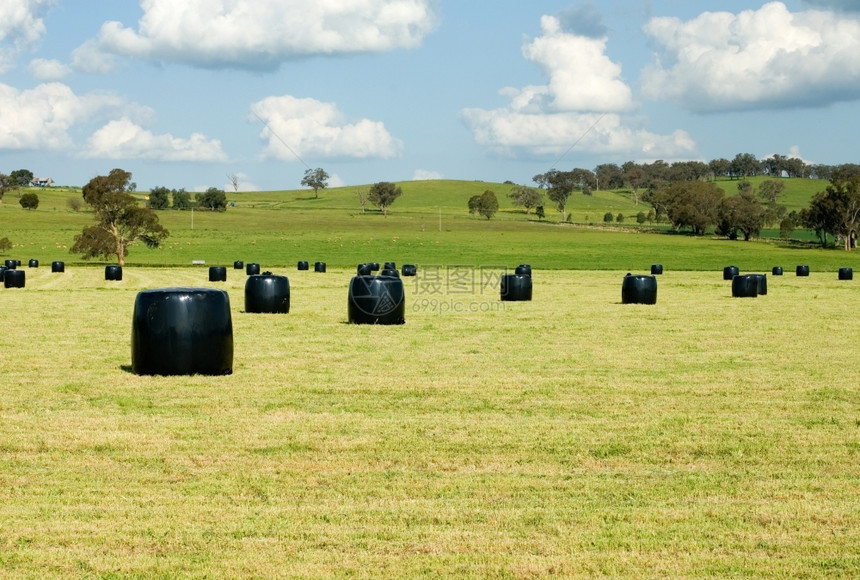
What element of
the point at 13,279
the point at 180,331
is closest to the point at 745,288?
the point at 180,331

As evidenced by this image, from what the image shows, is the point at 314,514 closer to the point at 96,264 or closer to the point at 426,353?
the point at 426,353

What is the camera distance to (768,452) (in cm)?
1136

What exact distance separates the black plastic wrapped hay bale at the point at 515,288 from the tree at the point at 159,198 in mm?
160317

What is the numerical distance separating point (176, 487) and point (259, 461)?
124 centimetres

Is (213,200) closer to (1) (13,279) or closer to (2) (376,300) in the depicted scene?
(1) (13,279)

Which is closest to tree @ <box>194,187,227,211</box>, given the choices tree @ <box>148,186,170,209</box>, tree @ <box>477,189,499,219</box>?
tree @ <box>148,186,170,209</box>

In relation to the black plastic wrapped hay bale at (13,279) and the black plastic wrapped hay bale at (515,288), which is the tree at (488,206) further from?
the black plastic wrapped hay bale at (515,288)

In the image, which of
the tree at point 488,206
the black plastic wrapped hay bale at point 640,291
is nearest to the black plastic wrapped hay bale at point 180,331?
the black plastic wrapped hay bale at point 640,291

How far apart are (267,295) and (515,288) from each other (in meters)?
10.1

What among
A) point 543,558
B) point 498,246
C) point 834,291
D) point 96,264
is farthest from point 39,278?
point 498,246

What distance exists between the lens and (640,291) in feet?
116

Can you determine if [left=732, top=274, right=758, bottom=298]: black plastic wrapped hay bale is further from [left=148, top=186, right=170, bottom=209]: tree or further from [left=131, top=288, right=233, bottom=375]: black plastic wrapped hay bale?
[left=148, top=186, right=170, bottom=209]: tree

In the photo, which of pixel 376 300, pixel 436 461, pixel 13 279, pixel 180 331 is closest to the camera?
pixel 436 461

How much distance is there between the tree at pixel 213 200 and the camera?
190 m
